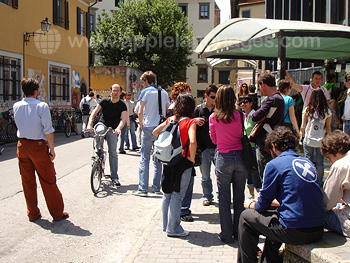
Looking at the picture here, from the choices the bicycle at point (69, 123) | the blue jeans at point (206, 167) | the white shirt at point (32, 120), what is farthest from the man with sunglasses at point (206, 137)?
the bicycle at point (69, 123)

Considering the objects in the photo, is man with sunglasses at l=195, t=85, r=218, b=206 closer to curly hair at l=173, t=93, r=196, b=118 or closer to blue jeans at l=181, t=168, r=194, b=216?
curly hair at l=173, t=93, r=196, b=118

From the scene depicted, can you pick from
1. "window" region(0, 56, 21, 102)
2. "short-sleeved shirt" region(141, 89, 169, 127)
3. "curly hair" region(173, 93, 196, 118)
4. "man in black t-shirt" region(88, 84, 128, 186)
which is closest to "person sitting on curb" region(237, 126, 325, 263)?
"curly hair" region(173, 93, 196, 118)

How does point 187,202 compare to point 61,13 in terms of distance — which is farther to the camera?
point 61,13

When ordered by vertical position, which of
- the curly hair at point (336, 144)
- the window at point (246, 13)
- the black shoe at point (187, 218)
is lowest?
the black shoe at point (187, 218)

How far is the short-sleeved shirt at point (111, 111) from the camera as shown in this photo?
7.91 m

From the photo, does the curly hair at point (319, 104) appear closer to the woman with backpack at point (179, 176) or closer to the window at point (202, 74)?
the woman with backpack at point (179, 176)

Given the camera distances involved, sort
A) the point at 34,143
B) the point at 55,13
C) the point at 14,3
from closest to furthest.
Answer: the point at 34,143 → the point at 14,3 → the point at 55,13

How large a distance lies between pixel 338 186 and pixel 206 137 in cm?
233

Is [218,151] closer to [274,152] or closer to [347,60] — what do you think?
[274,152]

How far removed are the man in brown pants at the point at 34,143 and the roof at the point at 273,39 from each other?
3.96 meters

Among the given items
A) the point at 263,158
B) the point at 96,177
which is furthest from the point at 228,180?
the point at 96,177

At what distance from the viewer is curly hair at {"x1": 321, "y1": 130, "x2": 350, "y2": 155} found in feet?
12.4

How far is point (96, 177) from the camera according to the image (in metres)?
7.39

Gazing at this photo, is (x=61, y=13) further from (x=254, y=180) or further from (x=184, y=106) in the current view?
(x=184, y=106)
